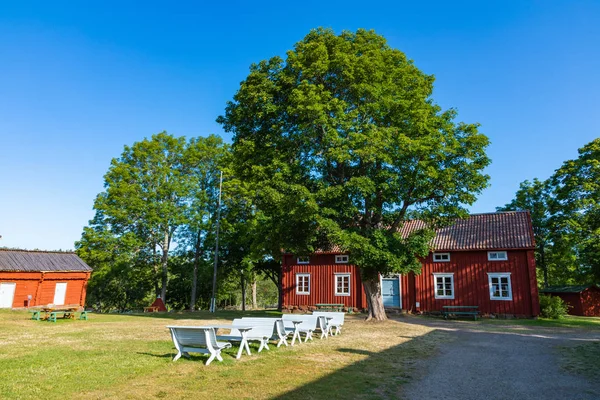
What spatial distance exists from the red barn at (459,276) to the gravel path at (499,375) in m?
11.0

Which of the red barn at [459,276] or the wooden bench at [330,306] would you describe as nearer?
the red barn at [459,276]

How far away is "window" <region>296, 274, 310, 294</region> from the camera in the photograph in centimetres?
2736

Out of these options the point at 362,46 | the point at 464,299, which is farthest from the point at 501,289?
the point at 362,46

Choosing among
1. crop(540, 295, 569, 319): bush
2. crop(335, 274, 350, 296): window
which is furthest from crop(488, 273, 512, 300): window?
crop(335, 274, 350, 296): window

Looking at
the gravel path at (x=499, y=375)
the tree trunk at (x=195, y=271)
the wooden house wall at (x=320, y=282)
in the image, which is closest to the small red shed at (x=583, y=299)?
the wooden house wall at (x=320, y=282)

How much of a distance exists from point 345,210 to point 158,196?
2236 centimetres

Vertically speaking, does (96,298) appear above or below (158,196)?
below

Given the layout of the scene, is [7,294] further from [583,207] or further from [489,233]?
[583,207]

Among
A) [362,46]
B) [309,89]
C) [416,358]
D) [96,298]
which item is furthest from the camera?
[96,298]

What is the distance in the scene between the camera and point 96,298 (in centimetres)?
3966

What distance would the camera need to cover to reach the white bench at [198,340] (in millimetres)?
7461

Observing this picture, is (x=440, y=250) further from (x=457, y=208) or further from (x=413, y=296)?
(x=457, y=208)

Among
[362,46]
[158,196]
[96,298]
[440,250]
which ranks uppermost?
[362,46]

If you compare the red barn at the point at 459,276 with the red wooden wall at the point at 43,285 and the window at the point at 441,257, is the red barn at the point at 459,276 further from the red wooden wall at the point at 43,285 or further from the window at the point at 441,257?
the red wooden wall at the point at 43,285
